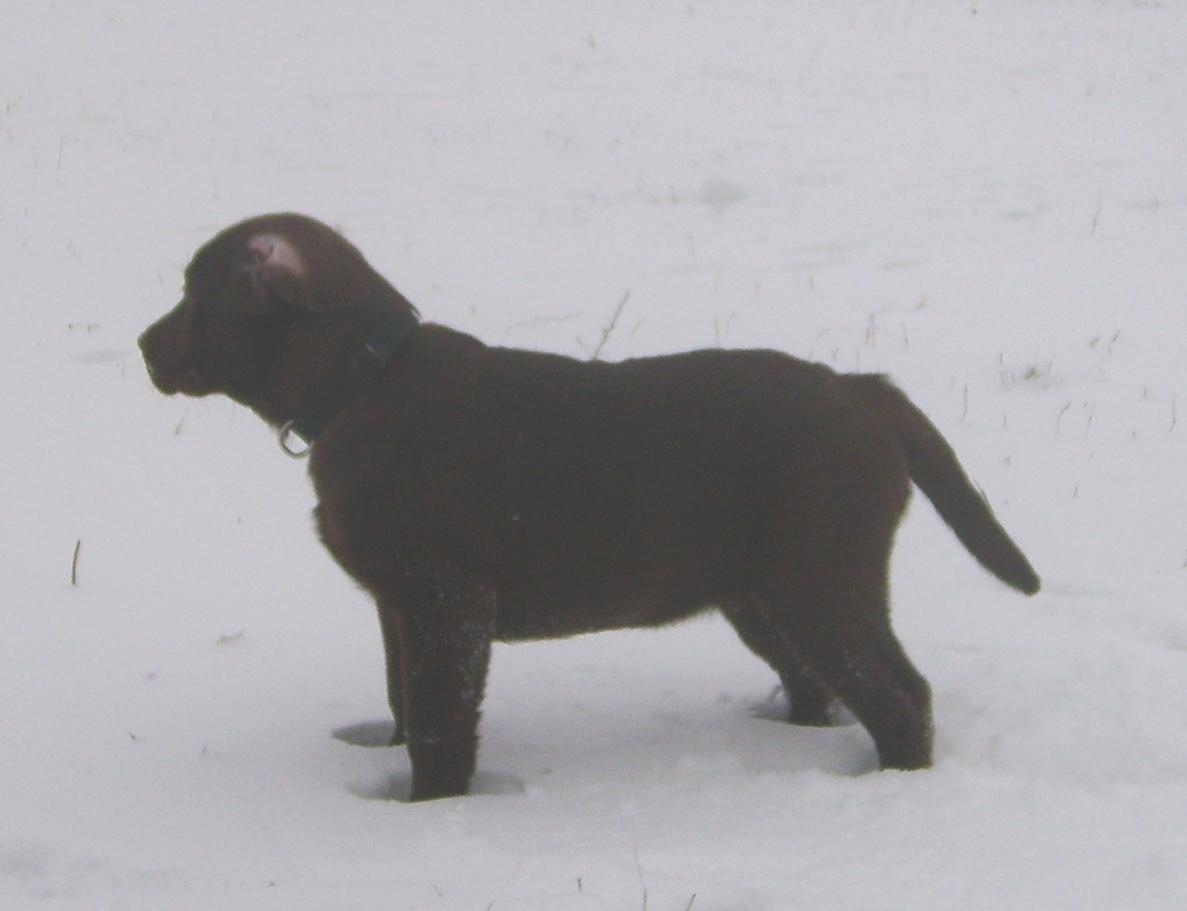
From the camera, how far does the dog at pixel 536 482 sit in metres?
2.92

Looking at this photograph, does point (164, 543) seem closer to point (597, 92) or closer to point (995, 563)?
point (995, 563)

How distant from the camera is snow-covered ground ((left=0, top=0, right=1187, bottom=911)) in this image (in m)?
2.61

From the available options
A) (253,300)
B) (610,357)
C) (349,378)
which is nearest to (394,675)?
(349,378)

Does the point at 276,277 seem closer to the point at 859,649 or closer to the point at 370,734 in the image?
the point at 370,734

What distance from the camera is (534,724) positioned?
3.36 metres

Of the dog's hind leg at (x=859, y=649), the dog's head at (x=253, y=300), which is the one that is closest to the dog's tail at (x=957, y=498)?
the dog's hind leg at (x=859, y=649)

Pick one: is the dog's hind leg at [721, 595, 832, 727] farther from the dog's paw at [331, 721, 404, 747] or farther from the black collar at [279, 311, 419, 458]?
the black collar at [279, 311, 419, 458]

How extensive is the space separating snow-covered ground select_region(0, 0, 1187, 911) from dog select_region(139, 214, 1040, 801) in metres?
0.30

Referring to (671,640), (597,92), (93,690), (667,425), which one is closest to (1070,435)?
(671,640)

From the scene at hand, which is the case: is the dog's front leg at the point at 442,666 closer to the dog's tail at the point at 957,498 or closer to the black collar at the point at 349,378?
the black collar at the point at 349,378

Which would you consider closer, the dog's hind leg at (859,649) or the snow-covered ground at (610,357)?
the snow-covered ground at (610,357)

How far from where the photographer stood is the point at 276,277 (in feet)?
9.65

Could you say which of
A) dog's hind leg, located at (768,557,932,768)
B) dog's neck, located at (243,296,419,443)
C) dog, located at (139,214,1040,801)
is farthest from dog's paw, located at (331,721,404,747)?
dog's hind leg, located at (768,557,932,768)

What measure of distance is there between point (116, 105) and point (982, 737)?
26.4 ft
